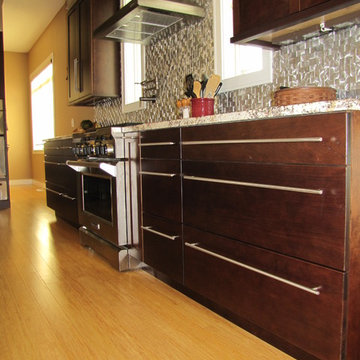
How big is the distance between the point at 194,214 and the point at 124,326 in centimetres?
57

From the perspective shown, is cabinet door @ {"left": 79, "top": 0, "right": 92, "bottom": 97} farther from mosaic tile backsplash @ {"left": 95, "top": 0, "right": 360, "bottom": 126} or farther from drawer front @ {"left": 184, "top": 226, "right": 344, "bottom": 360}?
drawer front @ {"left": 184, "top": 226, "right": 344, "bottom": 360}

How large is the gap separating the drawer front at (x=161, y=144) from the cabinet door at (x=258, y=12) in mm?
547

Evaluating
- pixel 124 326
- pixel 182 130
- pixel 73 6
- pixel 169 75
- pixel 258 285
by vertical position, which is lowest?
→ pixel 124 326

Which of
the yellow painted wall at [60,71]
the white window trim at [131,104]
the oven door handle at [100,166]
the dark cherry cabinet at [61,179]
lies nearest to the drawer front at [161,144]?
the oven door handle at [100,166]

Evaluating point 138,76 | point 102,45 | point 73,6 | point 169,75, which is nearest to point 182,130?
point 169,75

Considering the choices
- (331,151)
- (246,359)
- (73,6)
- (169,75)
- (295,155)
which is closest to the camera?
(331,151)

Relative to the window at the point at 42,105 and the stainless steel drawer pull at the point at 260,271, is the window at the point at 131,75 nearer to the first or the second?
the stainless steel drawer pull at the point at 260,271

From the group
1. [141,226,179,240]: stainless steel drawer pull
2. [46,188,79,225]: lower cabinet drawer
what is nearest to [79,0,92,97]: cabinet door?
[46,188,79,225]: lower cabinet drawer

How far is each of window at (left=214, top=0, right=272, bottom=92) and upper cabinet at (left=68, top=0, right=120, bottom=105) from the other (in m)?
1.59

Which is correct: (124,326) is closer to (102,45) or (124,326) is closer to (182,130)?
(182,130)

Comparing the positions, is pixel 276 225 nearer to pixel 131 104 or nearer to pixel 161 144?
pixel 161 144

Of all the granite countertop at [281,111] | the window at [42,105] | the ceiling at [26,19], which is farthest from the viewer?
the window at [42,105]

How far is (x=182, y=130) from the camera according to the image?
181 centimetres

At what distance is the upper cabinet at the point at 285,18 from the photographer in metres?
1.36
